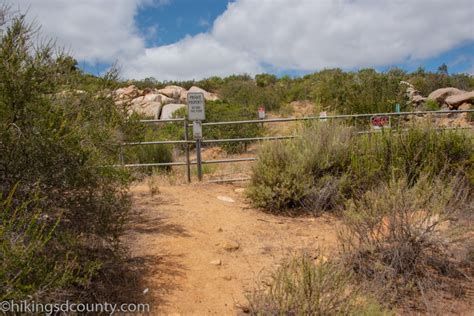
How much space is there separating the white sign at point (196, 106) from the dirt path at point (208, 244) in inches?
66.4

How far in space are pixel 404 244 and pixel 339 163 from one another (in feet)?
9.52

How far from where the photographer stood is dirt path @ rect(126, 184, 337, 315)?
3.96 meters

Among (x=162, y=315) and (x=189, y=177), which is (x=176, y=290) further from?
(x=189, y=177)

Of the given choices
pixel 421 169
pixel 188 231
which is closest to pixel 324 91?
pixel 421 169

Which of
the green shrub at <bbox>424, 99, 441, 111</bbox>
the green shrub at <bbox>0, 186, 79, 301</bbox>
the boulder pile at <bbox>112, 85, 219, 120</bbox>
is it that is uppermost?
the boulder pile at <bbox>112, 85, 219, 120</bbox>

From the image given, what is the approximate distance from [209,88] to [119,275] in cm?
3153

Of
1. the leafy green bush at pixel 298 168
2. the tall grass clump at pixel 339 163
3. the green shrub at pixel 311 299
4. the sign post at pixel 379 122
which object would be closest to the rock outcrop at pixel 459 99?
the sign post at pixel 379 122

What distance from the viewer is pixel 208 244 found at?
518cm

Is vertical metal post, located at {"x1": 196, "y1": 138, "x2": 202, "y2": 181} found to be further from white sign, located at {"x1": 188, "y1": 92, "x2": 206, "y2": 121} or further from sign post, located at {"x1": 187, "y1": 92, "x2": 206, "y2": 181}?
white sign, located at {"x1": 188, "y1": 92, "x2": 206, "y2": 121}

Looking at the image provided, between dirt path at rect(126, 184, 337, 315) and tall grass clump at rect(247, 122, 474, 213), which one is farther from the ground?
tall grass clump at rect(247, 122, 474, 213)

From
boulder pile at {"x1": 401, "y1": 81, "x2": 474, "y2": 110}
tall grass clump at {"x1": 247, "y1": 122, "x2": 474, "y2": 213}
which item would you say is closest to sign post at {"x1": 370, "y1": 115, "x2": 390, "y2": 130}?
tall grass clump at {"x1": 247, "y1": 122, "x2": 474, "y2": 213}

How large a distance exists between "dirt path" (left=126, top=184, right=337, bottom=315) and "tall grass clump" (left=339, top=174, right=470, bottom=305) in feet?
2.33

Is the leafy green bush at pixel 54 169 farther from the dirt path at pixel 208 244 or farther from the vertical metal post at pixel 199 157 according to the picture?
the vertical metal post at pixel 199 157

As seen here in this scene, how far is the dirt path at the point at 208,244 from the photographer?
3.96 m
